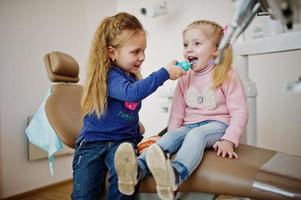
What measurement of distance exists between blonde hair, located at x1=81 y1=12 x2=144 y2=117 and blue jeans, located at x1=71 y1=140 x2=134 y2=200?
12cm

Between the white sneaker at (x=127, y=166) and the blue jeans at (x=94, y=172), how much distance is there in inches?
4.6

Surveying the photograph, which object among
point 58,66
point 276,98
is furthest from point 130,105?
point 276,98

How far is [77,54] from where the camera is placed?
2.54 meters

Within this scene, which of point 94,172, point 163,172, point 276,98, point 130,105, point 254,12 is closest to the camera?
point 254,12

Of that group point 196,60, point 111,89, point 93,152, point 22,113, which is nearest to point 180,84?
point 196,60

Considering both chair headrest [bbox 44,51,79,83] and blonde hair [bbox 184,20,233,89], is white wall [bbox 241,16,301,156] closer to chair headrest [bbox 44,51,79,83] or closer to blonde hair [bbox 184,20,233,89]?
blonde hair [bbox 184,20,233,89]

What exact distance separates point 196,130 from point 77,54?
5.90ft

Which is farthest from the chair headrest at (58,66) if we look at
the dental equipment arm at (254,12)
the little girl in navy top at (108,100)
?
the dental equipment arm at (254,12)

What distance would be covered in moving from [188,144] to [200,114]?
0.24 meters

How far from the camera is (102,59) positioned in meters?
1.09

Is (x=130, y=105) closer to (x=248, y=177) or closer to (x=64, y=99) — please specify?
(x=64, y=99)

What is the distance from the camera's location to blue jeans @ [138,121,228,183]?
83 centimetres

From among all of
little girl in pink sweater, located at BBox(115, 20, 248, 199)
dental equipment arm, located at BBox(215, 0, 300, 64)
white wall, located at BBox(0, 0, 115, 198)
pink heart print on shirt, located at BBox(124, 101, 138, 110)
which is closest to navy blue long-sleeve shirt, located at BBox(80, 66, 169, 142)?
pink heart print on shirt, located at BBox(124, 101, 138, 110)

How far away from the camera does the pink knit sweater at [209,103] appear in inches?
40.3
